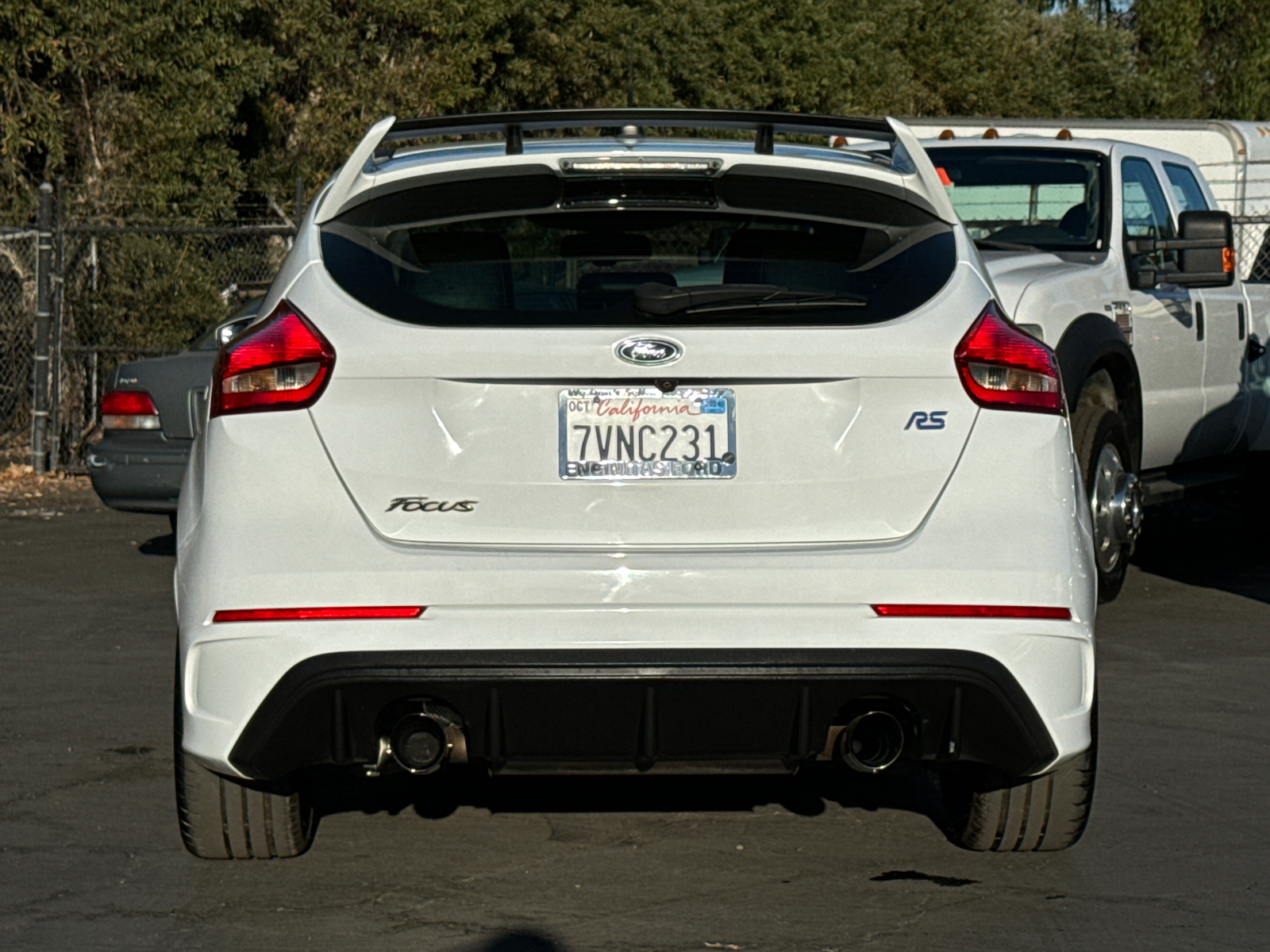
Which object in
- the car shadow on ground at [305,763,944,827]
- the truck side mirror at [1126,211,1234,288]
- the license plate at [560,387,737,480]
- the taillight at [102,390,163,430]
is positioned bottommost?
the taillight at [102,390,163,430]

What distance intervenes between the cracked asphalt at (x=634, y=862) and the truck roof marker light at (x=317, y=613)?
0.72 meters

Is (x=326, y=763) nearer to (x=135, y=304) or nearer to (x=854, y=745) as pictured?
(x=854, y=745)

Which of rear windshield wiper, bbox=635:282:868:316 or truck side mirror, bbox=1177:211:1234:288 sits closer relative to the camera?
rear windshield wiper, bbox=635:282:868:316

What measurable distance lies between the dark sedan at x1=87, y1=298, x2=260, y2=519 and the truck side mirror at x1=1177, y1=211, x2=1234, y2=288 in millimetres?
4873

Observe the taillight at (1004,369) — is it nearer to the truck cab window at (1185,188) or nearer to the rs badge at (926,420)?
the rs badge at (926,420)

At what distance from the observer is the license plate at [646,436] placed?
409cm

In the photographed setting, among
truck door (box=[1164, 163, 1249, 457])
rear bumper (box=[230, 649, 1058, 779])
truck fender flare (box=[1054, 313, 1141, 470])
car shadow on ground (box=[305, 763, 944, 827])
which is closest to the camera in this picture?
rear bumper (box=[230, 649, 1058, 779])

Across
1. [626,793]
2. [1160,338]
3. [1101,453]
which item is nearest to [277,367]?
[626,793]

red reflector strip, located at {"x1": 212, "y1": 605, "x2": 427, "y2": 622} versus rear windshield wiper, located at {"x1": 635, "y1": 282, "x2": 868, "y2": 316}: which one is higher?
rear windshield wiper, located at {"x1": 635, "y1": 282, "x2": 868, "y2": 316}

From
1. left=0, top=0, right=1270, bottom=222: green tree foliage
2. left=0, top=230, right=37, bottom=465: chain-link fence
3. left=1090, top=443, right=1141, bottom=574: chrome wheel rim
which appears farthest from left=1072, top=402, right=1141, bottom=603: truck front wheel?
left=0, top=230, right=37, bottom=465: chain-link fence

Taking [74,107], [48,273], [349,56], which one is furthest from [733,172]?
[349,56]

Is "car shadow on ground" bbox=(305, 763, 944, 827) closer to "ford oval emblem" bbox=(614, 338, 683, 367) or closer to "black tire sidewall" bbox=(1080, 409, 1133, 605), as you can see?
"ford oval emblem" bbox=(614, 338, 683, 367)

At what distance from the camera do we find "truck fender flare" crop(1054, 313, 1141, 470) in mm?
8195

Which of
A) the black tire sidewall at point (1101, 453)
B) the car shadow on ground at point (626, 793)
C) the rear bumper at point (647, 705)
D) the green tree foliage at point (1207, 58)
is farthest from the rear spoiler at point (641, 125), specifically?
the green tree foliage at point (1207, 58)
